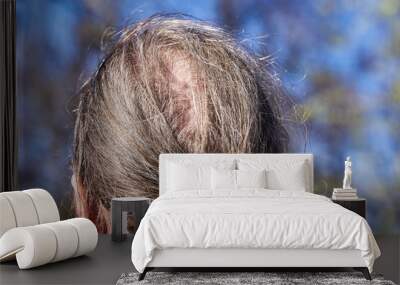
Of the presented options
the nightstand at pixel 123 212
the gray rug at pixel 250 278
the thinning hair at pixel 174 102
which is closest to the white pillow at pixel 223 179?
the thinning hair at pixel 174 102

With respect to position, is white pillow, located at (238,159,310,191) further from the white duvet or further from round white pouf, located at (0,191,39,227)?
round white pouf, located at (0,191,39,227)

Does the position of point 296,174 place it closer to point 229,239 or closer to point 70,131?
point 229,239

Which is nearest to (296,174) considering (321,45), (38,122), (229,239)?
(321,45)

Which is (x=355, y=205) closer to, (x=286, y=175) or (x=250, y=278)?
(x=286, y=175)

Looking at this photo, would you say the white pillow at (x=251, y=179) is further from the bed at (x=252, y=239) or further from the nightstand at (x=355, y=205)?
the bed at (x=252, y=239)

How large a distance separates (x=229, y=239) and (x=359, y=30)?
139 inches

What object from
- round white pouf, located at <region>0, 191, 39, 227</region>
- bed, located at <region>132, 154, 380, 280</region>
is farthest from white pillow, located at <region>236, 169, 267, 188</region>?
round white pouf, located at <region>0, 191, 39, 227</region>

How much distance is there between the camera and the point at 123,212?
684cm

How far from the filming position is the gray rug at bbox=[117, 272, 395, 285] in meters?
4.94

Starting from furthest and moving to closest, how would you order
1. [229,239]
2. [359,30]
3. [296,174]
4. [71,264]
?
[359,30] → [296,174] → [71,264] → [229,239]

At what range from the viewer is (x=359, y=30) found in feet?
24.3

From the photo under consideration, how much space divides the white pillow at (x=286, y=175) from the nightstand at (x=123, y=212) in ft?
3.78

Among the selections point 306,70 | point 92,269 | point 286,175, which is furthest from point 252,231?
point 306,70

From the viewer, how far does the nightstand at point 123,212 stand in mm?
6809
